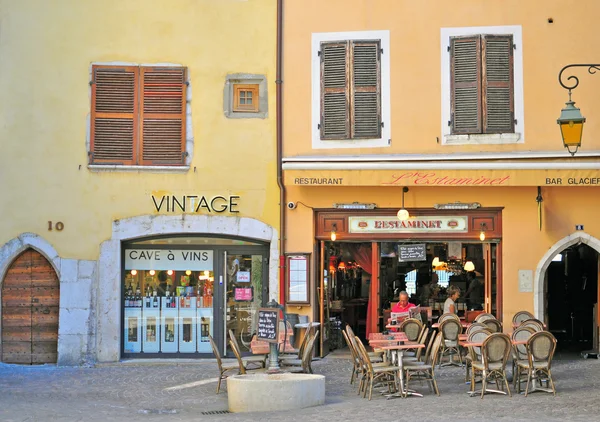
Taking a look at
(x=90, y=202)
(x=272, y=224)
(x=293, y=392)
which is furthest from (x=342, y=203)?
(x=293, y=392)

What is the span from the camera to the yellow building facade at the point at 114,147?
731 inches

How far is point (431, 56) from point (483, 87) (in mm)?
1056

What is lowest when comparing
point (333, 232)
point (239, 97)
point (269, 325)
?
point (269, 325)

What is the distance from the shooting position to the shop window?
1847 centimetres

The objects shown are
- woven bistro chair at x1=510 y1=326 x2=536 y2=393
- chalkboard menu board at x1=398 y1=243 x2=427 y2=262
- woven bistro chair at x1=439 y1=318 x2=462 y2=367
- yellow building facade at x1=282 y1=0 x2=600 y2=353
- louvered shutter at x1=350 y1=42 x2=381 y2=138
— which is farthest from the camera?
chalkboard menu board at x1=398 y1=243 x2=427 y2=262

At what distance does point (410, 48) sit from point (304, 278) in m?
4.46

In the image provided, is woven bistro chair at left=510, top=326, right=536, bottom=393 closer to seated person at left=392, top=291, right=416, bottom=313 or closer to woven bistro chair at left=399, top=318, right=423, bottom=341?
woven bistro chair at left=399, top=318, right=423, bottom=341

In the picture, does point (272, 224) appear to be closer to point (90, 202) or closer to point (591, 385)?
point (90, 202)

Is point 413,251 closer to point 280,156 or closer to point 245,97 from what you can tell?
point 280,156

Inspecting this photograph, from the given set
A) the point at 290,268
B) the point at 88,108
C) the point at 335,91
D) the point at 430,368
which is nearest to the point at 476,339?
the point at 430,368

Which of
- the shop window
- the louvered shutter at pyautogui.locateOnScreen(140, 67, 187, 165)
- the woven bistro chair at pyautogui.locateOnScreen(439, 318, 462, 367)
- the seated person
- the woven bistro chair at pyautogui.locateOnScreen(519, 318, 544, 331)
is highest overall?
the louvered shutter at pyautogui.locateOnScreen(140, 67, 187, 165)

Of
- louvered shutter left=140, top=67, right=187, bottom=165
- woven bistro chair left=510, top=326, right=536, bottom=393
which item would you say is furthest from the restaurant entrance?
woven bistro chair left=510, top=326, right=536, bottom=393

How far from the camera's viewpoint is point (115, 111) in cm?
1872

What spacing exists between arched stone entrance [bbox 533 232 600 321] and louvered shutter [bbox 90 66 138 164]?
7.43m
